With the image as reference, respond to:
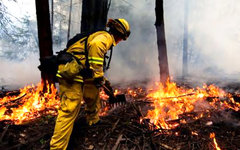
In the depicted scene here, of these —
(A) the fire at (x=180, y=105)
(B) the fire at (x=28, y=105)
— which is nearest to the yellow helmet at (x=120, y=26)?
(A) the fire at (x=180, y=105)

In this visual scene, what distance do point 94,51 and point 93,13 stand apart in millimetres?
4214

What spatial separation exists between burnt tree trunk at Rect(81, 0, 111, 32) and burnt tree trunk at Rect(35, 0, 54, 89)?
1.46 m

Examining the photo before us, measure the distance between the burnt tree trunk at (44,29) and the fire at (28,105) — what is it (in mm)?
478

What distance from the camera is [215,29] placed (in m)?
18.0

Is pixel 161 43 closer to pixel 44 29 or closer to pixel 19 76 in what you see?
Answer: pixel 44 29

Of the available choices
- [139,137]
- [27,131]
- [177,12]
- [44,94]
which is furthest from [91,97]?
[177,12]

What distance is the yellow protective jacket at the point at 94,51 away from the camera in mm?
2580

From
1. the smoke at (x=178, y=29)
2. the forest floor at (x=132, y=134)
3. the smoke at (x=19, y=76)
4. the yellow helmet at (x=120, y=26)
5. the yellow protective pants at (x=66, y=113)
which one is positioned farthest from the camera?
the smoke at (x=178, y=29)

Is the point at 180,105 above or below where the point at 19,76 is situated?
below

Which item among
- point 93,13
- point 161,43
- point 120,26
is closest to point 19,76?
point 93,13

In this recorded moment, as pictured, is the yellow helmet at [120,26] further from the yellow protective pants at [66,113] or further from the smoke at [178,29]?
the smoke at [178,29]

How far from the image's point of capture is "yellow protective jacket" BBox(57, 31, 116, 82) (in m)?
2.58

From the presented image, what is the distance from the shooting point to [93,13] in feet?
20.2

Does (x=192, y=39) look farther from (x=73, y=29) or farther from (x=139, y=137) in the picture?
(x=73, y=29)
